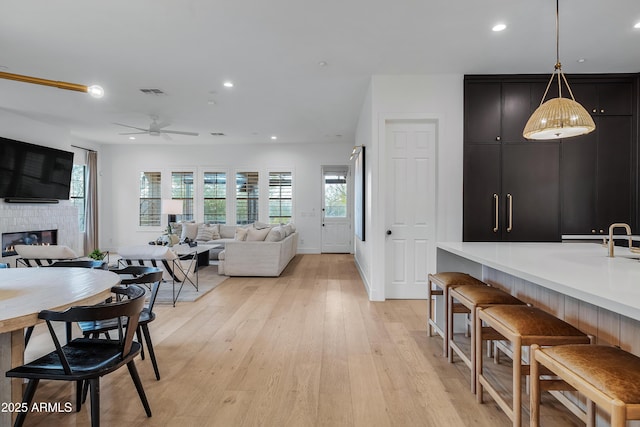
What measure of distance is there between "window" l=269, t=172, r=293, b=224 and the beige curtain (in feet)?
14.5

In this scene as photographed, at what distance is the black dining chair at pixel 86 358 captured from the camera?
4.63ft

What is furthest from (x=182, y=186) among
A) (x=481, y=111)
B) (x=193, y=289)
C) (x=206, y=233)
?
(x=481, y=111)

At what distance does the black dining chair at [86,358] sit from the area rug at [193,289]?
8.23ft

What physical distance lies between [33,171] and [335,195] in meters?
6.29

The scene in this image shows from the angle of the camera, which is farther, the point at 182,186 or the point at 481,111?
the point at 182,186

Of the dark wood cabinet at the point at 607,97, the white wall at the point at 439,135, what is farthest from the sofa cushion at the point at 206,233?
the dark wood cabinet at the point at 607,97

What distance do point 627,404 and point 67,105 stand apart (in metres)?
7.15

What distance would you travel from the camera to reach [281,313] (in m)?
3.67

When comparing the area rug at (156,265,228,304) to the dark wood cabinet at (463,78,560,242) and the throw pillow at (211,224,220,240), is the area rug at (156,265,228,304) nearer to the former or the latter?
the throw pillow at (211,224,220,240)

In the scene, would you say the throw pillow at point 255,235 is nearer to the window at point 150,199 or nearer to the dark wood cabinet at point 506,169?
the dark wood cabinet at point 506,169

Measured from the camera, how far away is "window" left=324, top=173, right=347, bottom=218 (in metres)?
8.69

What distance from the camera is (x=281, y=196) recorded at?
28.7 ft

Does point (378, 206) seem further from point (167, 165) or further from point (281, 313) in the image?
point (167, 165)

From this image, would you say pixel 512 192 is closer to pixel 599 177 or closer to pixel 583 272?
pixel 599 177
